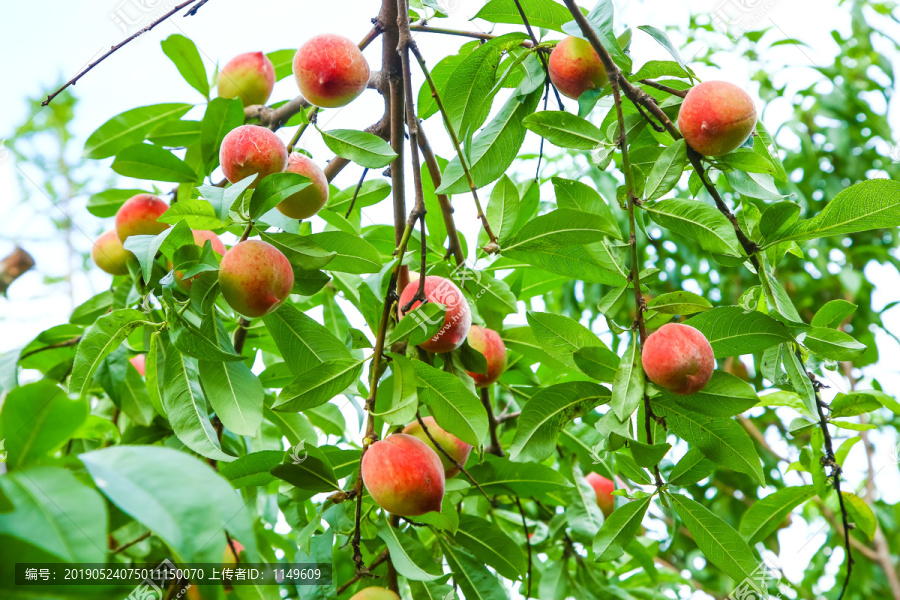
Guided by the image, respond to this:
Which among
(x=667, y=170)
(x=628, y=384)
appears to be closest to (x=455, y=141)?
(x=667, y=170)

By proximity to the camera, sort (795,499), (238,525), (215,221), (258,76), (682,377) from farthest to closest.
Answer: (258,76), (795,499), (215,221), (682,377), (238,525)

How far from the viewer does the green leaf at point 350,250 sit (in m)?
0.90

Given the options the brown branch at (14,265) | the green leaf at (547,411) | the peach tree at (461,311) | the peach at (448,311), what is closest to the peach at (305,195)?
the peach tree at (461,311)

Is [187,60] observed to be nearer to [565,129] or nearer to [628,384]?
[565,129]

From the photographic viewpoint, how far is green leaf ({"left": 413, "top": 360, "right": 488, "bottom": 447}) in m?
0.84

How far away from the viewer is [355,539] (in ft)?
2.59

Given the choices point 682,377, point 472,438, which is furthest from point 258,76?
point 682,377

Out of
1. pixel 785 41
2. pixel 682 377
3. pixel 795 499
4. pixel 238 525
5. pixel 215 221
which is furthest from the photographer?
pixel 785 41

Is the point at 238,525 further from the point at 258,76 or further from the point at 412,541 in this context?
the point at 258,76

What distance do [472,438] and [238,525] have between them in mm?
506

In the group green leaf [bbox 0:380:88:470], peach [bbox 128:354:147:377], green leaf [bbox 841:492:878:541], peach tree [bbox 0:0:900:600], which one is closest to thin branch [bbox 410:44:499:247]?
peach tree [bbox 0:0:900:600]

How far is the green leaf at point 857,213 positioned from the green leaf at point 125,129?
1068 mm

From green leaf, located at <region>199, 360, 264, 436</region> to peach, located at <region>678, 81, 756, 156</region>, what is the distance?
65 centimetres

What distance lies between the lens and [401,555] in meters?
0.82
